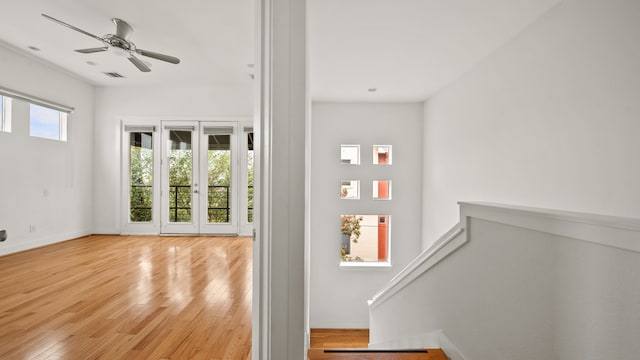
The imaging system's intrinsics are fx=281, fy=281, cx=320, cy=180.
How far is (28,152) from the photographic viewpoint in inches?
161

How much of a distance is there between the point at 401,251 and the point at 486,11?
3842 millimetres

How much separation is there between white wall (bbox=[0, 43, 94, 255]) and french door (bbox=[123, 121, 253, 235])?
25.8 inches

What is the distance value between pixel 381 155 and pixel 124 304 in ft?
14.1

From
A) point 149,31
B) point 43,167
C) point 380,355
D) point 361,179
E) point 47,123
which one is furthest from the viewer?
point 361,179

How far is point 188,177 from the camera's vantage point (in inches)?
211

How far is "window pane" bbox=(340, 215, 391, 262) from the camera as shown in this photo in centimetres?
538

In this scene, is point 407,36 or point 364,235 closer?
point 407,36

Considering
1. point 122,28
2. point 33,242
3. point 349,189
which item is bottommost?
point 33,242

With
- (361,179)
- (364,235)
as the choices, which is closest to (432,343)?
(361,179)

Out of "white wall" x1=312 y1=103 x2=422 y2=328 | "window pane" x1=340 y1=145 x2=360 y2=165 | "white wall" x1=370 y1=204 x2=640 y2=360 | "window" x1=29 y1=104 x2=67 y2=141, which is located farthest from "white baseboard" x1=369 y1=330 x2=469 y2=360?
"window" x1=29 y1=104 x2=67 y2=141

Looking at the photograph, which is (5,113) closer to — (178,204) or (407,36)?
(178,204)

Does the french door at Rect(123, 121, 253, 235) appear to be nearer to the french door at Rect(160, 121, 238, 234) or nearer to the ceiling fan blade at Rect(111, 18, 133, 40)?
the french door at Rect(160, 121, 238, 234)

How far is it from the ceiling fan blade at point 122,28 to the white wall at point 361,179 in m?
2.85

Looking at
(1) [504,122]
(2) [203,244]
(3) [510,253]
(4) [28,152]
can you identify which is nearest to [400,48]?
(1) [504,122]
